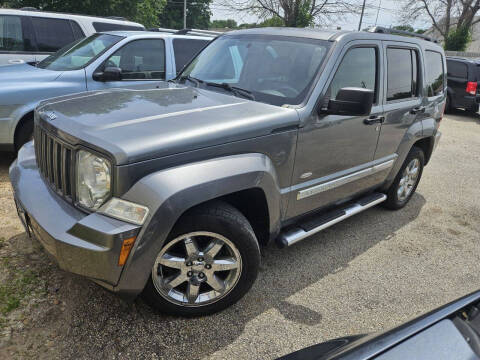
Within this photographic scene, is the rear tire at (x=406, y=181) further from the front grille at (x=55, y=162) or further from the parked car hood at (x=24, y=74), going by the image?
the parked car hood at (x=24, y=74)

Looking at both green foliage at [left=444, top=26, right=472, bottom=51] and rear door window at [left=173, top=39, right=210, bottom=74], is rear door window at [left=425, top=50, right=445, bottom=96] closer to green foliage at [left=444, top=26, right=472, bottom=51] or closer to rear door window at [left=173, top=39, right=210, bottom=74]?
rear door window at [left=173, top=39, right=210, bottom=74]

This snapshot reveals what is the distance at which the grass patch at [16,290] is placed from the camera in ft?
8.25

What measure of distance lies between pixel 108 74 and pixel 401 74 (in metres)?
3.50

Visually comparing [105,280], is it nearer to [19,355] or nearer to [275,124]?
[19,355]

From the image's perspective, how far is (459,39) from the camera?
3006 centimetres

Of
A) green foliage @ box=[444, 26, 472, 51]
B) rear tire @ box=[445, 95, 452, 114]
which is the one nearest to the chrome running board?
rear tire @ box=[445, 95, 452, 114]

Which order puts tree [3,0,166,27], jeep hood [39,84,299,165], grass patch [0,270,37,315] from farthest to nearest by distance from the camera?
tree [3,0,166,27], grass patch [0,270,37,315], jeep hood [39,84,299,165]

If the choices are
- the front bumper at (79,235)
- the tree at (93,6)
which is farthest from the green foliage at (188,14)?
the front bumper at (79,235)

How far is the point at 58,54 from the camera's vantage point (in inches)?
219

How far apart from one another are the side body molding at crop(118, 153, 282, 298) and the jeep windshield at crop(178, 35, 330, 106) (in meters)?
0.81

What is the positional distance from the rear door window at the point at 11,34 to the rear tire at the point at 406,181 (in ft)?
20.6

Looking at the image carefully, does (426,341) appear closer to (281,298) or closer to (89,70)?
(281,298)

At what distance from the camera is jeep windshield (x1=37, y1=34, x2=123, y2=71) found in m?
5.14

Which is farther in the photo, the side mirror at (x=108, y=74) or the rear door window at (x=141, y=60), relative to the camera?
the rear door window at (x=141, y=60)
